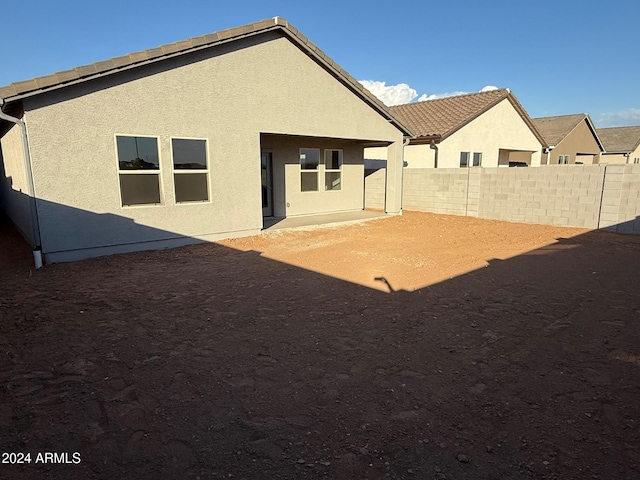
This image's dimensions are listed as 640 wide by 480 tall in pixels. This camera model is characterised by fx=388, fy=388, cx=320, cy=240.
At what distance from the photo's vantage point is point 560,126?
28297 mm

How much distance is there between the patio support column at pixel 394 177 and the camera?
14.4 metres

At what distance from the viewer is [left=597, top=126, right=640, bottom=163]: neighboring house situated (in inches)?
1416

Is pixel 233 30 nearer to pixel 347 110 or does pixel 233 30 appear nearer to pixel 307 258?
pixel 347 110

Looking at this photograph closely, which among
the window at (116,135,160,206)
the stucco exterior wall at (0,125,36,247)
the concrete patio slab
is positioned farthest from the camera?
the concrete patio slab

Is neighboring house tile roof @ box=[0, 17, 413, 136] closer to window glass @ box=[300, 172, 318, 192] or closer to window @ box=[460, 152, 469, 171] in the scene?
window glass @ box=[300, 172, 318, 192]

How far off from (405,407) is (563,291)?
14.0ft

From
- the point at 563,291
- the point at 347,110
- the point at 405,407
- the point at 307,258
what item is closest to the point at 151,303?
the point at 307,258

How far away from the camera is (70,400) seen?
3287 millimetres

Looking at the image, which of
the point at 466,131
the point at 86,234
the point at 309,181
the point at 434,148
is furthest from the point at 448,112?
the point at 86,234

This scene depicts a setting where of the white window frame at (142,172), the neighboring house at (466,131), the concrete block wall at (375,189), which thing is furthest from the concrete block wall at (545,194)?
the white window frame at (142,172)

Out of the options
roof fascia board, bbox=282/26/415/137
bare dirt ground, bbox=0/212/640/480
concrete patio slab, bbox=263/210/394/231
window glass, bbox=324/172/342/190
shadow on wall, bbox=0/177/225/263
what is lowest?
bare dirt ground, bbox=0/212/640/480

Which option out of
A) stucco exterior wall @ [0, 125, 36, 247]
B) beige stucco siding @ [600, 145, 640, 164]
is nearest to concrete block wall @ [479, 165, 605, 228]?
stucco exterior wall @ [0, 125, 36, 247]

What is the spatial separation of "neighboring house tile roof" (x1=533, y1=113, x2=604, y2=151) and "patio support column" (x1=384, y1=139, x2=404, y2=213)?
17060 mm

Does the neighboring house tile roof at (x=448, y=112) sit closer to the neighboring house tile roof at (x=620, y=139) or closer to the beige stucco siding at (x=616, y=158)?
the beige stucco siding at (x=616, y=158)
